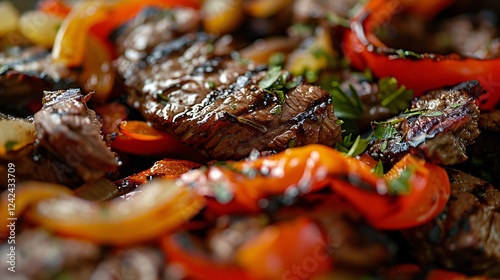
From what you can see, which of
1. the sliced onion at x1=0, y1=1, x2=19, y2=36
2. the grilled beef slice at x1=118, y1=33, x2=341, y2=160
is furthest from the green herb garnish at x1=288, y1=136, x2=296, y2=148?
the sliced onion at x1=0, y1=1, x2=19, y2=36

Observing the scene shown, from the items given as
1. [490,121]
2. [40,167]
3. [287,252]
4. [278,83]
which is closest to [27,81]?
[40,167]

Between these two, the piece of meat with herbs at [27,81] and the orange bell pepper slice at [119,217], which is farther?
the piece of meat with herbs at [27,81]

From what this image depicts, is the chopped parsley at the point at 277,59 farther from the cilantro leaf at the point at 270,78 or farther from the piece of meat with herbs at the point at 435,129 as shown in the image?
the piece of meat with herbs at the point at 435,129

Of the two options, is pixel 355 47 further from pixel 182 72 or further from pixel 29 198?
pixel 29 198

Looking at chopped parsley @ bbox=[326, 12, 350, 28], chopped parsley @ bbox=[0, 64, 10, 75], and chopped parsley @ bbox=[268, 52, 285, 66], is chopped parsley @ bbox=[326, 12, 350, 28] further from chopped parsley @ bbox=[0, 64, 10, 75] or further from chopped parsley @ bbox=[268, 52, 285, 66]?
chopped parsley @ bbox=[0, 64, 10, 75]

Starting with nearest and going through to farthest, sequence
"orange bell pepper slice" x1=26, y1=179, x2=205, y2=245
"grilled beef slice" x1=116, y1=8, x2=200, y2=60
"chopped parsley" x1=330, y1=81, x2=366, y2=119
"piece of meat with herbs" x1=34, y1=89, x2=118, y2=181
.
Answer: "orange bell pepper slice" x1=26, y1=179, x2=205, y2=245 < "piece of meat with herbs" x1=34, y1=89, x2=118, y2=181 < "chopped parsley" x1=330, y1=81, x2=366, y2=119 < "grilled beef slice" x1=116, y1=8, x2=200, y2=60

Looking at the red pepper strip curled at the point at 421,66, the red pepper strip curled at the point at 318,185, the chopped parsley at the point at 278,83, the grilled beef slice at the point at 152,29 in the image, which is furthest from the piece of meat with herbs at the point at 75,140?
the red pepper strip curled at the point at 421,66
